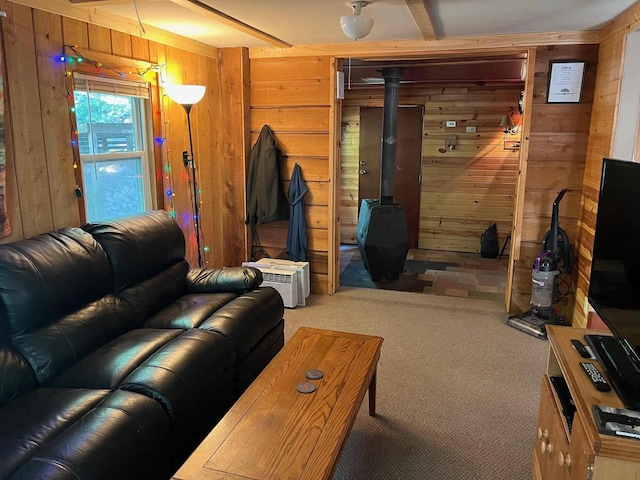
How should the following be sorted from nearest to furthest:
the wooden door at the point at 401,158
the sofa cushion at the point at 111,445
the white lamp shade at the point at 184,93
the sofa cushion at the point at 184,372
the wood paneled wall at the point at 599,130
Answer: the sofa cushion at the point at 111,445
the sofa cushion at the point at 184,372
the wood paneled wall at the point at 599,130
the white lamp shade at the point at 184,93
the wooden door at the point at 401,158

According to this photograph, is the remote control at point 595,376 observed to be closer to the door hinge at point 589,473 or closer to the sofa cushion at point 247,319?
the door hinge at point 589,473

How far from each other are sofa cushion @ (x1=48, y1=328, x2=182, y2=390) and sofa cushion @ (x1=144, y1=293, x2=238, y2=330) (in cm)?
13

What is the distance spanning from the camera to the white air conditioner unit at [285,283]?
409 cm

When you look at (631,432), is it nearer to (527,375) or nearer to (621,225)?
(621,225)

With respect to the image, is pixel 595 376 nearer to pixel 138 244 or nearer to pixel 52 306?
pixel 52 306

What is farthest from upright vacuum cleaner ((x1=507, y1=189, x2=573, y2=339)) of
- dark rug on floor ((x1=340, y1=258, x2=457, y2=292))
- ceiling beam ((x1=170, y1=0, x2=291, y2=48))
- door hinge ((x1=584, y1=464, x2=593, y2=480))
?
ceiling beam ((x1=170, y1=0, x2=291, y2=48))

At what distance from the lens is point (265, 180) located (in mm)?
4344

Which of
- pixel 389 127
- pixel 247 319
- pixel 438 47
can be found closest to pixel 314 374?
pixel 247 319

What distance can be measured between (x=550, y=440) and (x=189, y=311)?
1.85 meters

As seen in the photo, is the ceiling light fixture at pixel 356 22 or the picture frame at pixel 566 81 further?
the picture frame at pixel 566 81

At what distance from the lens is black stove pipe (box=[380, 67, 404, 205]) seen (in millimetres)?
5008

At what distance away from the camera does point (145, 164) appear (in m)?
3.49

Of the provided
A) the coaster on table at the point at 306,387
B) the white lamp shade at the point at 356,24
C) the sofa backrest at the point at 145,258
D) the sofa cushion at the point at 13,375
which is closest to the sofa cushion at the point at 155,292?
the sofa backrest at the point at 145,258

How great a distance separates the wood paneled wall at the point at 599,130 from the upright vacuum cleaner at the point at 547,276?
0.43 ft
